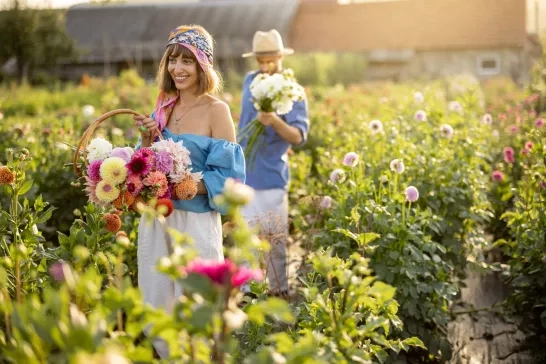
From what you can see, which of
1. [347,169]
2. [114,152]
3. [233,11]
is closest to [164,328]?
[114,152]

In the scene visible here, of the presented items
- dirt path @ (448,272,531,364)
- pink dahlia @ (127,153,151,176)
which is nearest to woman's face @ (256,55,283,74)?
dirt path @ (448,272,531,364)

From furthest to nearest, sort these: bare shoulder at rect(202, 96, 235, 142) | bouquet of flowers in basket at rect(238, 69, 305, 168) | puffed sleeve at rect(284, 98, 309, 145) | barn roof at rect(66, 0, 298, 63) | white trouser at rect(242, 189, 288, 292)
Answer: barn roof at rect(66, 0, 298, 63) → puffed sleeve at rect(284, 98, 309, 145) → white trouser at rect(242, 189, 288, 292) → bouquet of flowers in basket at rect(238, 69, 305, 168) → bare shoulder at rect(202, 96, 235, 142)

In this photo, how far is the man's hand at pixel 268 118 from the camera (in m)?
4.45

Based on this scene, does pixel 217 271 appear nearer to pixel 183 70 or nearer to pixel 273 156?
pixel 183 70

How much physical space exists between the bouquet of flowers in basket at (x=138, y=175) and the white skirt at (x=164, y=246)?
0.30m

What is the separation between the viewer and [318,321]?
265 centimetres

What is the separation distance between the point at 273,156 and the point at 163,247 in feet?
5.58

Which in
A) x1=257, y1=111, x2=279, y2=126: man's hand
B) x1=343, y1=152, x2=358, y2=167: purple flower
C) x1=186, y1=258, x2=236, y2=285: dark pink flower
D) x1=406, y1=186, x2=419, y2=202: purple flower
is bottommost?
x1=406, y1=186, x2=419, y2=202: purple flower

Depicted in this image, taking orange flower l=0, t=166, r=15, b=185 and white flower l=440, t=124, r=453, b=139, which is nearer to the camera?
orange flower l=0, t=166, r=15, b=185

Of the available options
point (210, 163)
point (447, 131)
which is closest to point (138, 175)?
point (210, 163)

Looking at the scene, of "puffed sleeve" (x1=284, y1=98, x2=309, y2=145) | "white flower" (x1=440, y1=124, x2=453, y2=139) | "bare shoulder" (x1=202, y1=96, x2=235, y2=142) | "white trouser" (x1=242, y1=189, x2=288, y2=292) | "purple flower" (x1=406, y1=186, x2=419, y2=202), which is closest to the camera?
"bare shoulder" (x1=202, y1=96, x2=235, y2=142)

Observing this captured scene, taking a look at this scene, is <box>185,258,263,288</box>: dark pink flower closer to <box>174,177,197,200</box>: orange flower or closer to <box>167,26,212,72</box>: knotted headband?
<box>174,177,197,200</box>: orange flower

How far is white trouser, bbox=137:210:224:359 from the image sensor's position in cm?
319

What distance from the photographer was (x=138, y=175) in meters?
2.75
